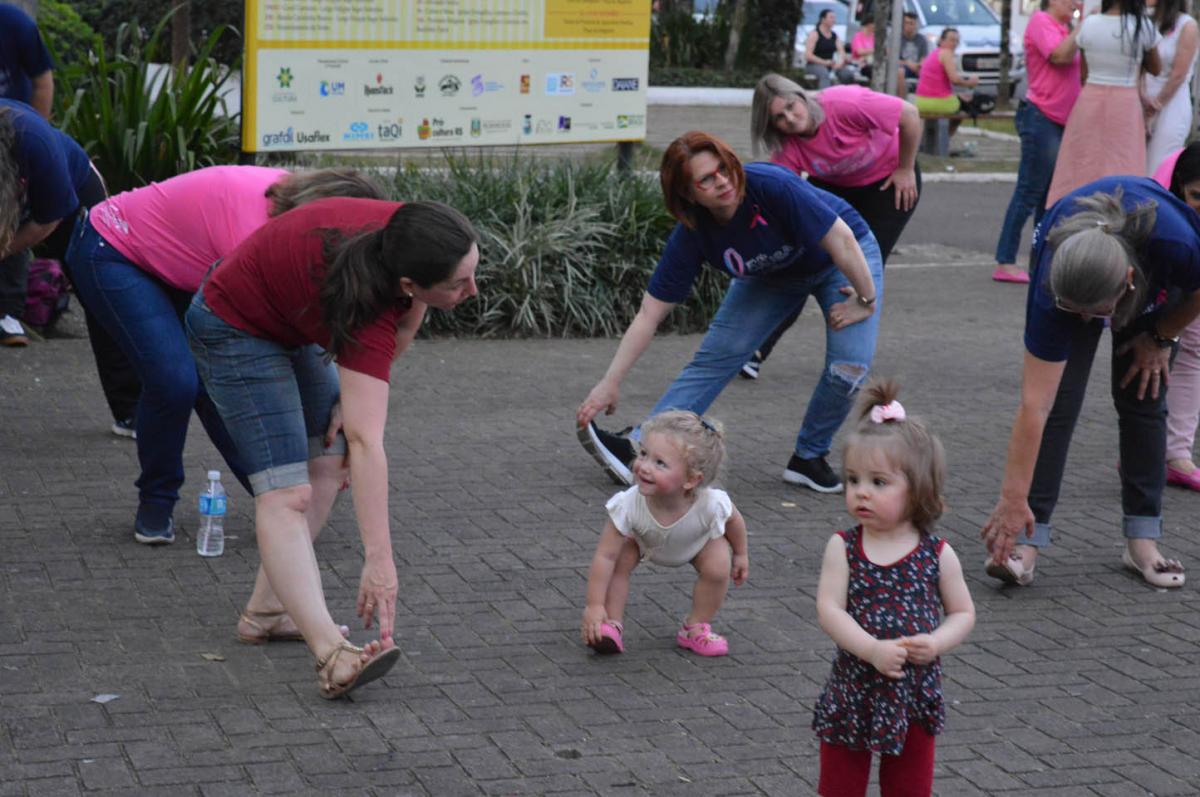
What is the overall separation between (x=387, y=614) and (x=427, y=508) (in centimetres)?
225

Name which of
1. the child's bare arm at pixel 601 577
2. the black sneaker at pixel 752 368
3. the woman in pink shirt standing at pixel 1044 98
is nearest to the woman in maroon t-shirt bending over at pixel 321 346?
the child's bare arm at pixel 601 577

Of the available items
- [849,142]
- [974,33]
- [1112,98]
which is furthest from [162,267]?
[974,33]

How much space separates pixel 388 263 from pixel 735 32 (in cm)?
2598

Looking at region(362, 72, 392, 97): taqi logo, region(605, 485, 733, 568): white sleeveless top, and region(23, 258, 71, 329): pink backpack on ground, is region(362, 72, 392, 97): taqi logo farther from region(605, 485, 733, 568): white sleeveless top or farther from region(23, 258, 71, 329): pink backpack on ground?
region(605, 485, 733, 568): white sleeveless top

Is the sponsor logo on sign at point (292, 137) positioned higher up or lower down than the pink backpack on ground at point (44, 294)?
higher up

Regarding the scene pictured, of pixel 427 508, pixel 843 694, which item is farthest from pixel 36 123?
pixel 843 694

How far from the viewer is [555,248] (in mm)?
10039

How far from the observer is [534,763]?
4.18 m

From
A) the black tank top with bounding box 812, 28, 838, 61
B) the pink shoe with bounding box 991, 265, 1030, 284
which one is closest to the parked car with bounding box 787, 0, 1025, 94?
the black tank top with bounding box 812, 28, 838, 61

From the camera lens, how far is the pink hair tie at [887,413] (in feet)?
11.9

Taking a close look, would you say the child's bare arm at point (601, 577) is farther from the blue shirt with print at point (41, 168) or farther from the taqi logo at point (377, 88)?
the taqi logo at point (377, 88)

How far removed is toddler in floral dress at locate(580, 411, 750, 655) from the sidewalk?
12cm

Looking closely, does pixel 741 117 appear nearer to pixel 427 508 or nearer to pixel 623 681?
pixel 427 508

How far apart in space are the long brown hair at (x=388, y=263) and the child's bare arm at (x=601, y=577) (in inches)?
45.0
